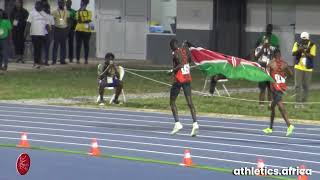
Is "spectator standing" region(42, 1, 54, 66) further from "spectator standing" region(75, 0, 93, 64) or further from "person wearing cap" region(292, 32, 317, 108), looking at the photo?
"person wearing cap" region(292, 32, 317, 108)

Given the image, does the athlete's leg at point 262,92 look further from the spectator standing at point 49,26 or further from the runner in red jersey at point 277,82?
the spectator standing at point 49,26

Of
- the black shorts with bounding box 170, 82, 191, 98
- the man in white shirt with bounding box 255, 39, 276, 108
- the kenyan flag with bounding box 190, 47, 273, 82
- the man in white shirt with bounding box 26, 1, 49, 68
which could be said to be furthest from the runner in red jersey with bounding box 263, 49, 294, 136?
the man in white shirt with bounding box 26, 1, 49, 68

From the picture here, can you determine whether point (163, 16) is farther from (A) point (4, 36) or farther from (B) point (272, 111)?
(B) point (272, 111)

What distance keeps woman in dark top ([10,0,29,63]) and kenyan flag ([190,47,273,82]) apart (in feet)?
38.7

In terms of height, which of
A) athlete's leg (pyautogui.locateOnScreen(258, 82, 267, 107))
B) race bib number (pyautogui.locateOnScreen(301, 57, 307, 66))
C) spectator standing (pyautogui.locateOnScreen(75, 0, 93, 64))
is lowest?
athlete's leg (pyautogui.locateOnScreen(258, 82, 267, 107))

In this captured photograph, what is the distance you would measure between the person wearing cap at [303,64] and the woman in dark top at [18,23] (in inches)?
491

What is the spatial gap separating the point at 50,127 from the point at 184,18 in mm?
16471

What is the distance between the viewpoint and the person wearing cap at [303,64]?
20266 millimetres

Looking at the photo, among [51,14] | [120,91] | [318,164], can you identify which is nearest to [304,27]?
[51,14]

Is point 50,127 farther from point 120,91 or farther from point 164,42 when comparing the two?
point 164,42

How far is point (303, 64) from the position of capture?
20.6 meters

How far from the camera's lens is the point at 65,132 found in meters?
16.3

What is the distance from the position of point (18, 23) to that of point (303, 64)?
42.5ft

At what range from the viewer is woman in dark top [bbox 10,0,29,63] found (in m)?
30.2
